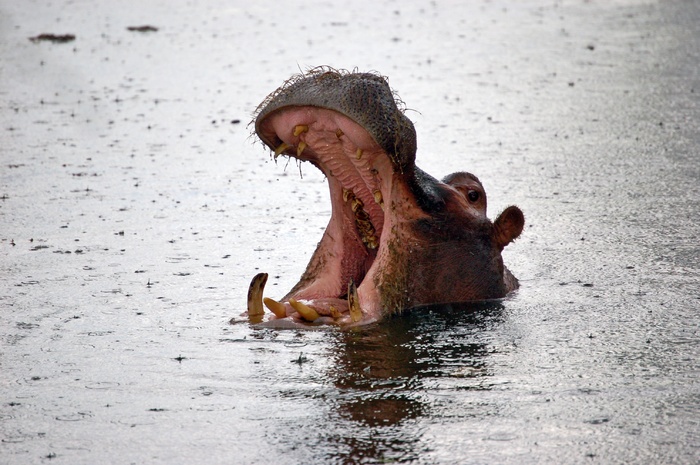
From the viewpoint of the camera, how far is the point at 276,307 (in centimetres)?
511

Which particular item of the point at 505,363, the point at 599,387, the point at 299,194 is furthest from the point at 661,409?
the point at 299,194

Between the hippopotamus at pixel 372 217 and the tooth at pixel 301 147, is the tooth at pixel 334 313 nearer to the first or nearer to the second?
the hippopotamus at pixel 372 217

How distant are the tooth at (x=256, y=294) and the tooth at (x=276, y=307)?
3.5 inches

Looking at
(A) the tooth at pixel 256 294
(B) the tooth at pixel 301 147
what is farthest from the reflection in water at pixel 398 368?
(B) the tooth at pixel 301 147

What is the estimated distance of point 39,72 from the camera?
12.6m

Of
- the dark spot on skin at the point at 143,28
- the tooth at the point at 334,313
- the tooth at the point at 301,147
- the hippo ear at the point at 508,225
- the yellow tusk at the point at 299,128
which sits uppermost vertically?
the dark spot on skin at the point at 143,28

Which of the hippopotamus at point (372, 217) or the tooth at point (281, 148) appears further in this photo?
the tooth at point (281, 148)

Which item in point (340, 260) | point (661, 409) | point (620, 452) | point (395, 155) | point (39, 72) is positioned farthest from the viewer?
point (39, 72)

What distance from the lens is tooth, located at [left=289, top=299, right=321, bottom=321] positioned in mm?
5070

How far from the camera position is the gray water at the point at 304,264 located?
408cm

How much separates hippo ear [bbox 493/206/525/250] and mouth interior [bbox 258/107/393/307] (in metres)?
0.55

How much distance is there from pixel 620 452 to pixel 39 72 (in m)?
10.0

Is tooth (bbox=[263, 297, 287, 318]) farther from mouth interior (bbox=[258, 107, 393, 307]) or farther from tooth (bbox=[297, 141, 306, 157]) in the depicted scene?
tooth (bbox=[297, 141, 306, 157])

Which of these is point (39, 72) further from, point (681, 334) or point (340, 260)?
point (681, 334)
